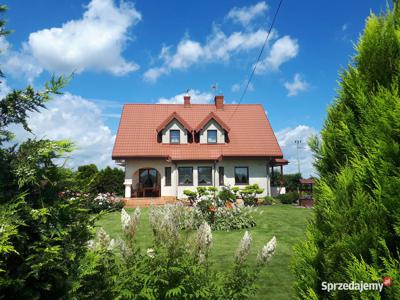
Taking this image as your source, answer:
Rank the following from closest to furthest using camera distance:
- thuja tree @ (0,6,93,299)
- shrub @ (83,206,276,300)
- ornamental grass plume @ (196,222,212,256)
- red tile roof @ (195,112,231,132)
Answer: thuja tree @ (0,6,93,299)
shrub @ (83,206,276,300)
ornamental grass plume @ (196,222,212,256)
red tile roof @ (195,112,231,132)

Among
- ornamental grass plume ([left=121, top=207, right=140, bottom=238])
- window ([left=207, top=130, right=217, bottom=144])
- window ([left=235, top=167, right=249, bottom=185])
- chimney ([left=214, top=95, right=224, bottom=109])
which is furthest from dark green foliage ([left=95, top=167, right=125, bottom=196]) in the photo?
ornamental grass plume ([left=121, top=207, right=140, bottom=238])

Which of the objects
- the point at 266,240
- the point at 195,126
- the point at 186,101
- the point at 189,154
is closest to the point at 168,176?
the point at 189,154

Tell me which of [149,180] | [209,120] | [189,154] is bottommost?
[149,180]

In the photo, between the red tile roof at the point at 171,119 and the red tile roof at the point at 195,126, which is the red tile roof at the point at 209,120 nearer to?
the red tile roof at the point at 195,126

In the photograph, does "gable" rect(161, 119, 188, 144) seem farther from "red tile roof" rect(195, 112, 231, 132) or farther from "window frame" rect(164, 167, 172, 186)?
"window frame" rect(164, 167, 172, 186)

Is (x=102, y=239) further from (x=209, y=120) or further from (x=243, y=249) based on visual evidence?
(x=209, y=120)

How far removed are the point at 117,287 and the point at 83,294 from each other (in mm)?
465

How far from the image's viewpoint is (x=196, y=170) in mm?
28656

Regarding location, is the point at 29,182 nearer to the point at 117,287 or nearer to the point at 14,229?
the point at 14,229

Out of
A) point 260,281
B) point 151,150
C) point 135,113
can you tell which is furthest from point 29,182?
point 135,113

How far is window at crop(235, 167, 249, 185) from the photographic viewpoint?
29.3 metres

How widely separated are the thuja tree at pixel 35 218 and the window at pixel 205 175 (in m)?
25.5

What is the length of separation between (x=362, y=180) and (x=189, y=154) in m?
26.2

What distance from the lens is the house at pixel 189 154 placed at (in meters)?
28.4
